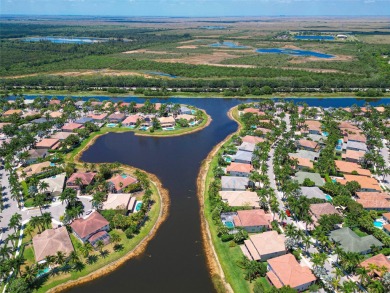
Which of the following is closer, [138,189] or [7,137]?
[138,189]

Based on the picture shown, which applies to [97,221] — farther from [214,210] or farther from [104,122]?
[104,122]

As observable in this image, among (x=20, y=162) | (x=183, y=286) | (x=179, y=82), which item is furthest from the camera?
(x=179, y=82)

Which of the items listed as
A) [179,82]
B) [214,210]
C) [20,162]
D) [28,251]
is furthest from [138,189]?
[179,82]

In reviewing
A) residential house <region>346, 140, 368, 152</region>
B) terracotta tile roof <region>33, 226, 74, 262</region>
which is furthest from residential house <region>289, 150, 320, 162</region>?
terracotta tile roof <region>33, 226, 74, 262</region>

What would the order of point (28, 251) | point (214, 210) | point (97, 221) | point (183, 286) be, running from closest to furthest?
point (183, 286)
point (28, 251)
point (97, 221)
point (214, 210)

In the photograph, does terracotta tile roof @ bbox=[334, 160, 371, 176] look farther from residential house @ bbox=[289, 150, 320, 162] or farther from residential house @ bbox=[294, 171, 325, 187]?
residential house @ bbox=[294, 171, 325, 187]

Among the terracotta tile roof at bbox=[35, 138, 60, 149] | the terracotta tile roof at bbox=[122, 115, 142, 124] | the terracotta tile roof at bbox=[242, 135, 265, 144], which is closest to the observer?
the terracotta tile roof at bbox=[35, 138, 60, 149]

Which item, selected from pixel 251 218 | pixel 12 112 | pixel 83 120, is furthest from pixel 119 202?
pixel 12 112

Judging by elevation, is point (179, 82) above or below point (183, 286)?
above
